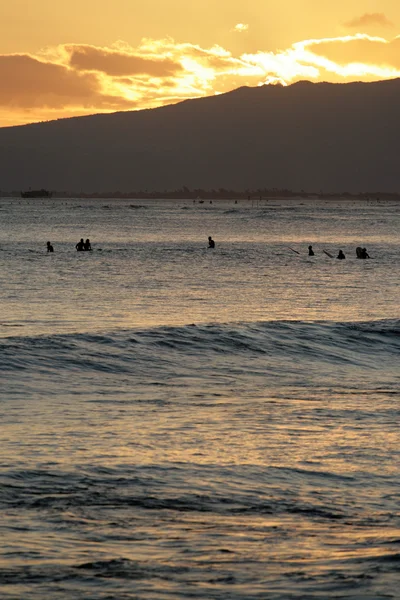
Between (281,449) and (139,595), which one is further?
(281,449)

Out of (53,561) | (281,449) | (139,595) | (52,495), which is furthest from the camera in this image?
(281,449)

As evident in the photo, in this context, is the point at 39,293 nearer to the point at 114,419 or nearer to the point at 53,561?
the point at 114,419

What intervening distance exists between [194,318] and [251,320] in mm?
1679

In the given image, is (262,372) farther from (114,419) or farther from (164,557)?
(164,557)

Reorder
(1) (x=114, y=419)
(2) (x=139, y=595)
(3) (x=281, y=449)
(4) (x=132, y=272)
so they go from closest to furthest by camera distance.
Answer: (2) (x=139, y=595)
(3) (x=281, y=449)
(1) (x=114, y=419)
(4) (x=132, y=272)

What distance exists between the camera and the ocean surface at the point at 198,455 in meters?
8.23

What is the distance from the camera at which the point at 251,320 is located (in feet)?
96.1

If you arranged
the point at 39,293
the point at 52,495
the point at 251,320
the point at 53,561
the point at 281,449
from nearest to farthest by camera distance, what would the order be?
the point at 53,561 < the point at 52,495 < the point at 281,449 < the point at 251,320 < the point at 39,293

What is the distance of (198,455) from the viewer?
11.9 m

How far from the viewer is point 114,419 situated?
14.0 metres

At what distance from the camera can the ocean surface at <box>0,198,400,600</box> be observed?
8.23 meters

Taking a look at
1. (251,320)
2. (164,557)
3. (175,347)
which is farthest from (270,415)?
(251,320)

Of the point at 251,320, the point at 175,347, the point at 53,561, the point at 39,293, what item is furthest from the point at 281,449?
the point at 39,293

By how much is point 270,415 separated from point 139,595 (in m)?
→ 7.03
